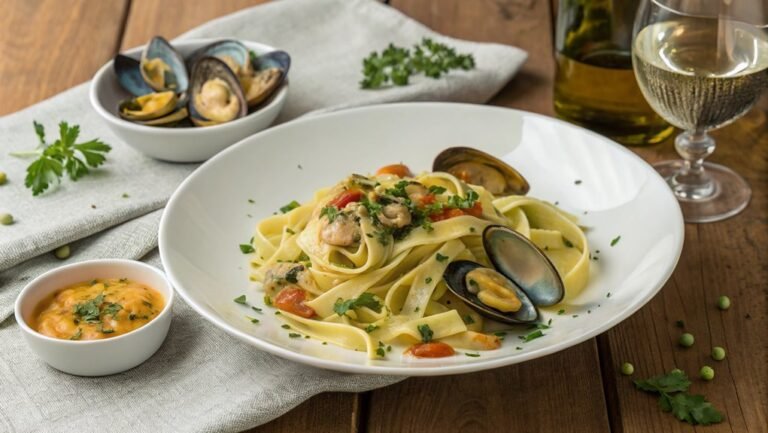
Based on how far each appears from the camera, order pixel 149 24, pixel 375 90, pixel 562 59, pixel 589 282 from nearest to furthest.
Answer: pixel 589 282 < pixel 562 59 < pixel 375 90 < pixel 149 24

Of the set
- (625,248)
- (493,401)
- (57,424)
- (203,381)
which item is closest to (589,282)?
(625,248)

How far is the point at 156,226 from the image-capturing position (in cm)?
464

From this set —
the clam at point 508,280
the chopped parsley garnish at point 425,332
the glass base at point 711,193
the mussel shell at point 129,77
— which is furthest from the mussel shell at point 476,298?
the mussel shell at point 129,77

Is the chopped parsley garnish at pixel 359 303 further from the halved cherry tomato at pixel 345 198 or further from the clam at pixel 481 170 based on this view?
the clam at pixel 481 170

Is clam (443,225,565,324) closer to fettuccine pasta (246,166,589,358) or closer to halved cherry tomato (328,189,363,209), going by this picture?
fettuccine pasta (246,166,589,358)

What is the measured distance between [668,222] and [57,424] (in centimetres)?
236

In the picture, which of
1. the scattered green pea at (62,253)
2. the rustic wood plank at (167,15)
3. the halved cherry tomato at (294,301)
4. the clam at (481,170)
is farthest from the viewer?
the rustic wood plank at (167,15)

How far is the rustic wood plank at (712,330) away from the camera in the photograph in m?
3.68

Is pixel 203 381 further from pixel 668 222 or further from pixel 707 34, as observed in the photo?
pixel 707 34

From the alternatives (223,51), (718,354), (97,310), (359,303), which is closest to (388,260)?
(359,303)

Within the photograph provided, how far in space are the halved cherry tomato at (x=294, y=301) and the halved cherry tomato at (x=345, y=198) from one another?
0.39 meters

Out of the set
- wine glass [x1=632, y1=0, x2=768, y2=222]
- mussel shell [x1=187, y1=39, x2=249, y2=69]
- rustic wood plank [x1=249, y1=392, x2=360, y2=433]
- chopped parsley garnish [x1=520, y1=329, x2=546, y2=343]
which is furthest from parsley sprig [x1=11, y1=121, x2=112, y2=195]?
wine glass [x1=632, y1=0, x2=768, y2=222]

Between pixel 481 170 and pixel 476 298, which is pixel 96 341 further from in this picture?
pixel 481 170

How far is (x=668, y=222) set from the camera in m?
4.06
